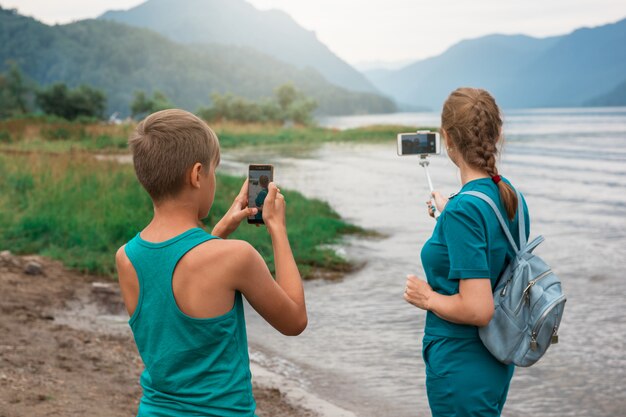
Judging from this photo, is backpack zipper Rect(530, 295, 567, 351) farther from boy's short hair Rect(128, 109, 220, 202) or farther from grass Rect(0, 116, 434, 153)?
grass Rect(0, 116, 434, 153)

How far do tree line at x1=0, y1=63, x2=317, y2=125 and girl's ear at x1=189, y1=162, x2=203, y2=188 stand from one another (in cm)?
6200

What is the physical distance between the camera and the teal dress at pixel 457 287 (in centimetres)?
232

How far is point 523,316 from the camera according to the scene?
2383 millimetres

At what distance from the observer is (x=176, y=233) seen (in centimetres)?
201

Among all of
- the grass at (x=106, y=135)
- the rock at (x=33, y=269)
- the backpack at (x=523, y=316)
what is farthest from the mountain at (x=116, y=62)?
the backpack at (x=523, y=316)

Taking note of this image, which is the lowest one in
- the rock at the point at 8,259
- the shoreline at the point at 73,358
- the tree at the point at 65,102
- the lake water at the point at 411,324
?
the lake water at the point at 411,324

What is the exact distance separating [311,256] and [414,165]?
64.9ft

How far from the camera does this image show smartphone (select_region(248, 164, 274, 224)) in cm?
226

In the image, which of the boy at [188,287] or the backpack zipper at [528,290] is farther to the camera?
the backpack zipper at [528,290]

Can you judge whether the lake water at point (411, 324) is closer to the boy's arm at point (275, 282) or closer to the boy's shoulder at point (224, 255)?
the boy's arm at point (275, 282)

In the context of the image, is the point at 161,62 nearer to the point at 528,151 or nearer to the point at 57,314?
the point at 528,151

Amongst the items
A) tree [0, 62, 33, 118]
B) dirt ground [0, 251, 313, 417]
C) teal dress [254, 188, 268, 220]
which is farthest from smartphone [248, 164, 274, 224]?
tree [0, 62, 33, 118]

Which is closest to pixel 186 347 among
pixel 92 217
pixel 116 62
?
pixel 92 217

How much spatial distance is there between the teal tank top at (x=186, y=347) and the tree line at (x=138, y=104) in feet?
203
